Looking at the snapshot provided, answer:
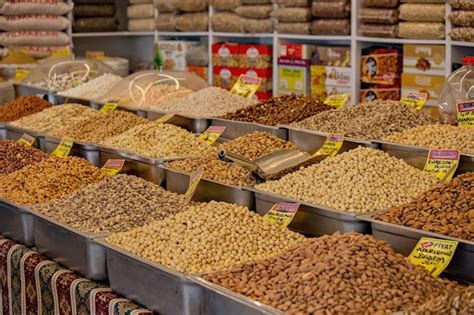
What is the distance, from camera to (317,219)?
2.10 metres

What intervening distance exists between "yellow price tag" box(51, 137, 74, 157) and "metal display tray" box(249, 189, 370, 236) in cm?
103

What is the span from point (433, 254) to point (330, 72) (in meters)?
3.22

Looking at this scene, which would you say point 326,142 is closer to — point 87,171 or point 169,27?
point 87,171

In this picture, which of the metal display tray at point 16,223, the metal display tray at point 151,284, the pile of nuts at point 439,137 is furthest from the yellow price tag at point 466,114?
the metal display tray at point 16,223

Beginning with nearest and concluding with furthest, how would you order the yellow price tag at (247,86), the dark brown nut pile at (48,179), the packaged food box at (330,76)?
1. the dark brown nut pile at (48,179)
2. the yellow price tag at (247,86)
3. the packaged food box at (330,76)

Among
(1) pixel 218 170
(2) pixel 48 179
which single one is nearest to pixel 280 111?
(1) pixel 218 170

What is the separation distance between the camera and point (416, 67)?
4.50 meters

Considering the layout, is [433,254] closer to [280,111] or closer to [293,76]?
[280,111]

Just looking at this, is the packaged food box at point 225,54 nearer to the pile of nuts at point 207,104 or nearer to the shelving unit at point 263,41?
the shelving unit at point 263,41

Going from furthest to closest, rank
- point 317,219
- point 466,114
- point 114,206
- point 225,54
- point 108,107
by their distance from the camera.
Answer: point 225,54
point 108,107
point 466,114
point 114,206
point 317,219

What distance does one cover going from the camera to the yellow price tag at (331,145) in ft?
8.54

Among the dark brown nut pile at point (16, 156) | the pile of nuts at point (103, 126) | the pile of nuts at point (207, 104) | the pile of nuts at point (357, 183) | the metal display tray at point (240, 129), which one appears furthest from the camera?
the pile of nuts at point (207, 104)

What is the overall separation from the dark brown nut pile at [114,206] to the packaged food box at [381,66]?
A: 8.07 ft

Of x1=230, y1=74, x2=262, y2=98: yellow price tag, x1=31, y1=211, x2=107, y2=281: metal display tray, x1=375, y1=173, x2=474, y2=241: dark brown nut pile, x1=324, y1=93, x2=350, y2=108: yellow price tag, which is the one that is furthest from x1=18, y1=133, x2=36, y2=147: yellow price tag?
x1=375, y1=173, x2=474, y2=241: dark brown nut pile
